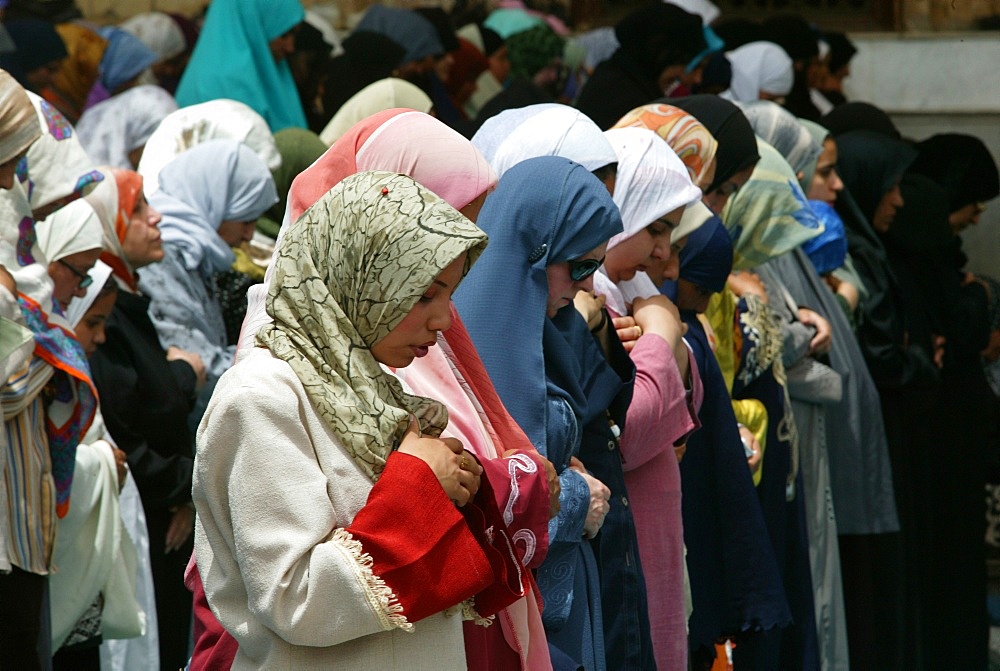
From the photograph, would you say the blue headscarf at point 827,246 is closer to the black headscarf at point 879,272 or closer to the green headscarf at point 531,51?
the black headscarf at point 879,272

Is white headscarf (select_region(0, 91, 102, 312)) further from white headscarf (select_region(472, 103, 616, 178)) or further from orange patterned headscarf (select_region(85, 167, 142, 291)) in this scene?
white headscarf (select_region(472, 103, 616, 178))

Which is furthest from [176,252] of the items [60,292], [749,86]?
[749,86]

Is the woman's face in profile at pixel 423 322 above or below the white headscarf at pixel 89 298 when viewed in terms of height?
above

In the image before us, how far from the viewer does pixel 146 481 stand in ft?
16.0

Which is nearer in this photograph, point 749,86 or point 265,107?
point 265,107

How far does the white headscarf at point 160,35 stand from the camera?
336 inches

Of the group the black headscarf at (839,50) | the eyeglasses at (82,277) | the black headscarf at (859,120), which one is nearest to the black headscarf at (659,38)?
the black headscarf at (859,120)

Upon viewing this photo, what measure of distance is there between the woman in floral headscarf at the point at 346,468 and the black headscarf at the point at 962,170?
596 cm

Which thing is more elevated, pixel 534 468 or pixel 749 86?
pixel 534 468

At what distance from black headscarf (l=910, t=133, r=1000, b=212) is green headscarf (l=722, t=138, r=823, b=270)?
2654mm

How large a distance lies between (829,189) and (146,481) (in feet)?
11.2

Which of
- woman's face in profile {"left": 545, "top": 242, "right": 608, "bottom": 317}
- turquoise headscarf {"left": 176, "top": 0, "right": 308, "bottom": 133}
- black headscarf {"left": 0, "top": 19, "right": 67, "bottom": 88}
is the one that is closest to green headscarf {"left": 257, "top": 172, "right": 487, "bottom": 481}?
woman's face in profile {"left": 545, "top": 242, "right": 608, "bottom": 317}

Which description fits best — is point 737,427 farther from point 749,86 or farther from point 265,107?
point 749,86

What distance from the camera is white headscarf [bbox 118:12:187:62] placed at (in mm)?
8547
